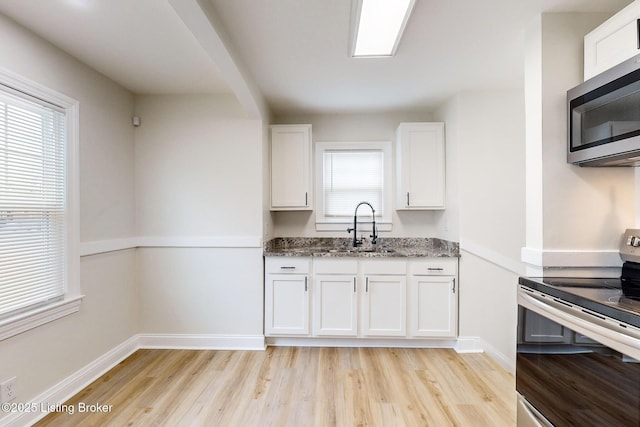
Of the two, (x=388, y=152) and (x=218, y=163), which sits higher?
(x=388, y=152)

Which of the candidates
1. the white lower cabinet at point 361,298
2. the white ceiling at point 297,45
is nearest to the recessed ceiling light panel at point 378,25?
the white ceiling at point 297,45

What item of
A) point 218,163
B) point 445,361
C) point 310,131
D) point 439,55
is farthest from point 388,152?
point 445,361

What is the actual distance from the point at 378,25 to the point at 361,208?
2.04 m

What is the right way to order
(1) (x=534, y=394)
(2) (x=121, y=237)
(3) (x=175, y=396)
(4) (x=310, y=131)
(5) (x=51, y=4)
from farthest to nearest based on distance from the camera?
(4) (x=310, y=131)
(2) (x=121, y=237)
(3) (x=175, y=396)
(5) (x=51, y=4)
(1) (x=534, y=394)

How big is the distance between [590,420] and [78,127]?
11.0ft

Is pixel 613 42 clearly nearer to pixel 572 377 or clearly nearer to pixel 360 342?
Answer: pixel 572 377

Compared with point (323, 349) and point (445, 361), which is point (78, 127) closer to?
point (323, 349)

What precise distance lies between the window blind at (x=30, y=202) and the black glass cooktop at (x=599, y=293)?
9.52ft

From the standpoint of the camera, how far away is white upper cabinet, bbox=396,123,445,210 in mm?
3111

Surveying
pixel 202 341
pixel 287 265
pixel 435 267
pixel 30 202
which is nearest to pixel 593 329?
pixel 435 267

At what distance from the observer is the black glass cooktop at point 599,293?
1047 mm

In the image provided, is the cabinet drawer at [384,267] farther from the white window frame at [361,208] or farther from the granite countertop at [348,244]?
the white window frame at [361,208]

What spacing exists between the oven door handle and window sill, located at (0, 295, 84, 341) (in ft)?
9.25

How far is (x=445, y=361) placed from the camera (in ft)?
8.52
